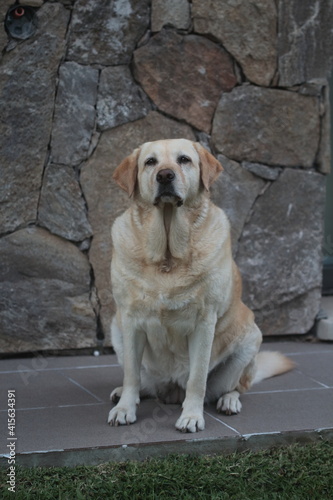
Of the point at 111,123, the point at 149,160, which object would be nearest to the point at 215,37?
the point at 111,123

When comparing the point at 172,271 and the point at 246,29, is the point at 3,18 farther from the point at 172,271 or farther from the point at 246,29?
the point at 172,271

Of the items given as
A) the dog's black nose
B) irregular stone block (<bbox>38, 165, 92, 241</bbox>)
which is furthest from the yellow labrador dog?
irregular stone block (<bbox>38, 165, 92, 241</bbox>)

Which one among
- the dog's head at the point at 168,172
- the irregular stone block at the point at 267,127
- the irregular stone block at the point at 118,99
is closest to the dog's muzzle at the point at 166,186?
the dog's head at the point at 168,172

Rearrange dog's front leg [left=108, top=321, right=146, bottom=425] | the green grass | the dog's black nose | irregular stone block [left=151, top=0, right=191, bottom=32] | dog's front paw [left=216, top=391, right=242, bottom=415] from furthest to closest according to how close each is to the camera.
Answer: irregular stone block [left=151, top=0, right=191, bottom=32], dog's front paw [left=216, top=391, right=242, bottom=415], dog's front leg [left=108, top=321, right=146, bottom=425], the dog's black nose, the green grass

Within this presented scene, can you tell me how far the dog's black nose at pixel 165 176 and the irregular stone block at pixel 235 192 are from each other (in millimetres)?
1650

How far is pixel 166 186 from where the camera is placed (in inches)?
131

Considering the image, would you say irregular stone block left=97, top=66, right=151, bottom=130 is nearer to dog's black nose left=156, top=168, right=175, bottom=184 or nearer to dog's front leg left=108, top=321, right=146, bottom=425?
dog's black nose left=156, top=168, right=175, bottom=184

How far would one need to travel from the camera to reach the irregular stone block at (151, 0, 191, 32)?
475cm

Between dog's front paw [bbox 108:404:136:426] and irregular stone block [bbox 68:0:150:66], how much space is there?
2.29 meters

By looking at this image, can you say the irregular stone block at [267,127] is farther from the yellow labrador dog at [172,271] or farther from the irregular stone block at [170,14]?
the yellow labrador dog at [172,271]

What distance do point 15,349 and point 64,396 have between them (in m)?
0.90

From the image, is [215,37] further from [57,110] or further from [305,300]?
[305,300]

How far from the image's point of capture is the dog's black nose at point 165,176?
330 cm

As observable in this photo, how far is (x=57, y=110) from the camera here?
4.66 meters
